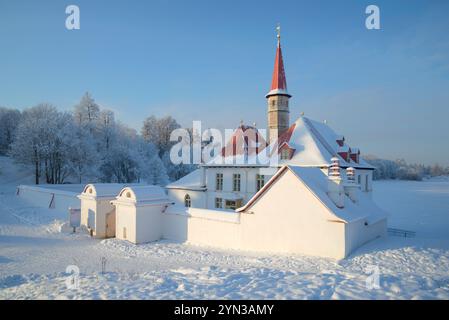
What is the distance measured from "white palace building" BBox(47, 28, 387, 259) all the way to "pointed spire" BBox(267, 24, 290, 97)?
0.44 metres

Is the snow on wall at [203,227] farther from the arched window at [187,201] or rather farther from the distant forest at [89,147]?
the distant forest at [89,147]

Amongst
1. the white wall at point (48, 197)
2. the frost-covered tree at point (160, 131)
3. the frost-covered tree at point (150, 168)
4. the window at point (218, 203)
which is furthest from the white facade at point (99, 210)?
the frost-covered tree at point (160, 131)

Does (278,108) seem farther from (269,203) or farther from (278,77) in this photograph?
(269,203)

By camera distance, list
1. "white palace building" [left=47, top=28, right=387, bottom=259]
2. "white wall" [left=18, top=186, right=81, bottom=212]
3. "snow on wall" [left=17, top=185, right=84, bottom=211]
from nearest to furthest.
Answer: "white palace building" [left=47, top=28, right=387, bottom=259]
"white wall" [left=18, top=186, right=81, bottom=212]
"snow on wall" [left=17, top=185, right=84, bottom=211]

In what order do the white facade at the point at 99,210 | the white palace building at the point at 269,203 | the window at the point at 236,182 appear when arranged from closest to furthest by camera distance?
the white palace building at the point at 269,203 → the white facade at the point at 99,210 → the window at the point at 236,182

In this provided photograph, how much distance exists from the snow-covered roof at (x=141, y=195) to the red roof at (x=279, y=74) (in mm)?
15756

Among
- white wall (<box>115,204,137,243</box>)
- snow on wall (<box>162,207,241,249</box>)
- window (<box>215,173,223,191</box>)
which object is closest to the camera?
snow on wall (<box>162,207,241,249</box>)

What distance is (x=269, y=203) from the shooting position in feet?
45.6

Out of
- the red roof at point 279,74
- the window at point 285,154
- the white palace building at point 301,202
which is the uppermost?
the red roof at point 279,74

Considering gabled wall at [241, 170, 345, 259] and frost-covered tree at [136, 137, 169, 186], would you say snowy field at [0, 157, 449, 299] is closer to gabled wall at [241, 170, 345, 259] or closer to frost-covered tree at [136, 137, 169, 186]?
gabled wall at [241, 170, 345, 259]

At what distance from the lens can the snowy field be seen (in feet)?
22.5

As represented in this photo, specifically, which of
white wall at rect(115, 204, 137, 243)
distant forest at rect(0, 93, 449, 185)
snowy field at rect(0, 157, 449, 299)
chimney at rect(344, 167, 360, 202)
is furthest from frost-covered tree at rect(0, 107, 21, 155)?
chimney at rect(344, 167, 360, 202)

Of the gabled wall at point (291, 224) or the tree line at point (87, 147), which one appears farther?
the tree line at point (87, 147)

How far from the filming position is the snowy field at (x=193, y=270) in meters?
6.84
